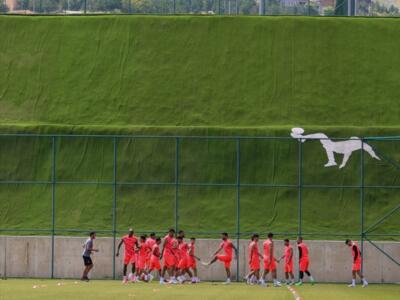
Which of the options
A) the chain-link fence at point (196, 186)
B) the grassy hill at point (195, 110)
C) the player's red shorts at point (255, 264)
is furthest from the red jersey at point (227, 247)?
the grassy hill at point (195, 110)

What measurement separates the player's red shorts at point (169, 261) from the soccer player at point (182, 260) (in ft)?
0.74

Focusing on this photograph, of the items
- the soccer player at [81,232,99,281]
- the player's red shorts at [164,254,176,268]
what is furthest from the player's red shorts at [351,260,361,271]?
the soccer player at [81,232,99,281]

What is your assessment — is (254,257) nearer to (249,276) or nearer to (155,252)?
(249,276)

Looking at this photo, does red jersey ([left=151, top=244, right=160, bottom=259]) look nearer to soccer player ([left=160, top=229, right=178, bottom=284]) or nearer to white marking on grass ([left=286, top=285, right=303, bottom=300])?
soccer player ([left=160, top=229, right=178, bottom=284])

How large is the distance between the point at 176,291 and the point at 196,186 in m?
14.2

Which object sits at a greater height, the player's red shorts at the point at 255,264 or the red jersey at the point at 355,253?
the red jersey at the point at 355,253

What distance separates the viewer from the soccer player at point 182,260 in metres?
42.2

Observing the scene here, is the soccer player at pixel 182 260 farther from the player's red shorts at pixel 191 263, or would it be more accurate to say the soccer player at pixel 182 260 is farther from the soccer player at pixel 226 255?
the soccer player at pixel 226 255

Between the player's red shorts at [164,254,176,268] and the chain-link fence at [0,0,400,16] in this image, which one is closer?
the player's red shorts at [164,254,176,268]

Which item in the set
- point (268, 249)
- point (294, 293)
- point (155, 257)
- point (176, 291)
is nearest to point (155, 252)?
point (155, 257)

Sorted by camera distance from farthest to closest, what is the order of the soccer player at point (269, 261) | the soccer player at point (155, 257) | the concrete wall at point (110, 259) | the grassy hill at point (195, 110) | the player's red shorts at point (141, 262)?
the grassy hill at point (195, 110) < the concrete wall at point (110, 259) < the player's red shorts at point (141, 262) < the soccer player at point (155, 257) < the soccer player at point (269, 261)

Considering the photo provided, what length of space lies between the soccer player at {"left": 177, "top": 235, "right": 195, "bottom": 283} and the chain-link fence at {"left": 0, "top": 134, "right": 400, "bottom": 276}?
456 cm

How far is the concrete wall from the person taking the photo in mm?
45844

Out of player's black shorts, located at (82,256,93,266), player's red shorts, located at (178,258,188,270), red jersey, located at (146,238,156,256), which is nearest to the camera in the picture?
player's black shorts, located at (82,256,93,266)
